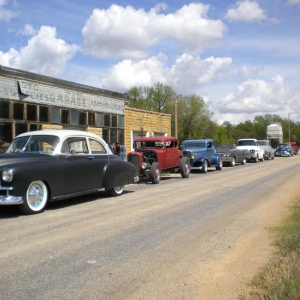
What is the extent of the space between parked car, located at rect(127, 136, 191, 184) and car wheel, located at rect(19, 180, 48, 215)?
263 inches

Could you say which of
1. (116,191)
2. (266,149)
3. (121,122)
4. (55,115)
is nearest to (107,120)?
(121,122)

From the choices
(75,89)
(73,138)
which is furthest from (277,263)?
(75,89)

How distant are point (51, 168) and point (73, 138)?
152cm

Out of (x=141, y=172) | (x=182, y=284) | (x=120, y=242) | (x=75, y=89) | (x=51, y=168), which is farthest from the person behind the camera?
(x=75, y=89)

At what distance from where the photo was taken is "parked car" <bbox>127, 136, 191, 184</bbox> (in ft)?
52.8

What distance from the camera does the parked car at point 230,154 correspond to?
28609 millimetres

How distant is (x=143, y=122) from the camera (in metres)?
31.4

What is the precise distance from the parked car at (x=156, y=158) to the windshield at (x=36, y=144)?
5855 millimetres

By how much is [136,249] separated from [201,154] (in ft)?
54.4

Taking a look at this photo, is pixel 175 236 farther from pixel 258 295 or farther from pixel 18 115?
pixel 18 115

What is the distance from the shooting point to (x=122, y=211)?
9531mm

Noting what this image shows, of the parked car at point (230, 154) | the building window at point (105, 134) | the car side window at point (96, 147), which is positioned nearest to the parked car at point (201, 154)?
the parked car at point (230, 154)

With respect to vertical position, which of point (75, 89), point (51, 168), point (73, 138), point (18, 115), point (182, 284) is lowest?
point (182, 284)

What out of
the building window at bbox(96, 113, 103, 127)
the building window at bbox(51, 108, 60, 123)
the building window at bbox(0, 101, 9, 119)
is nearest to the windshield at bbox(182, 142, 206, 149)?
the building window at bbox(96, 113, 103, 127)
